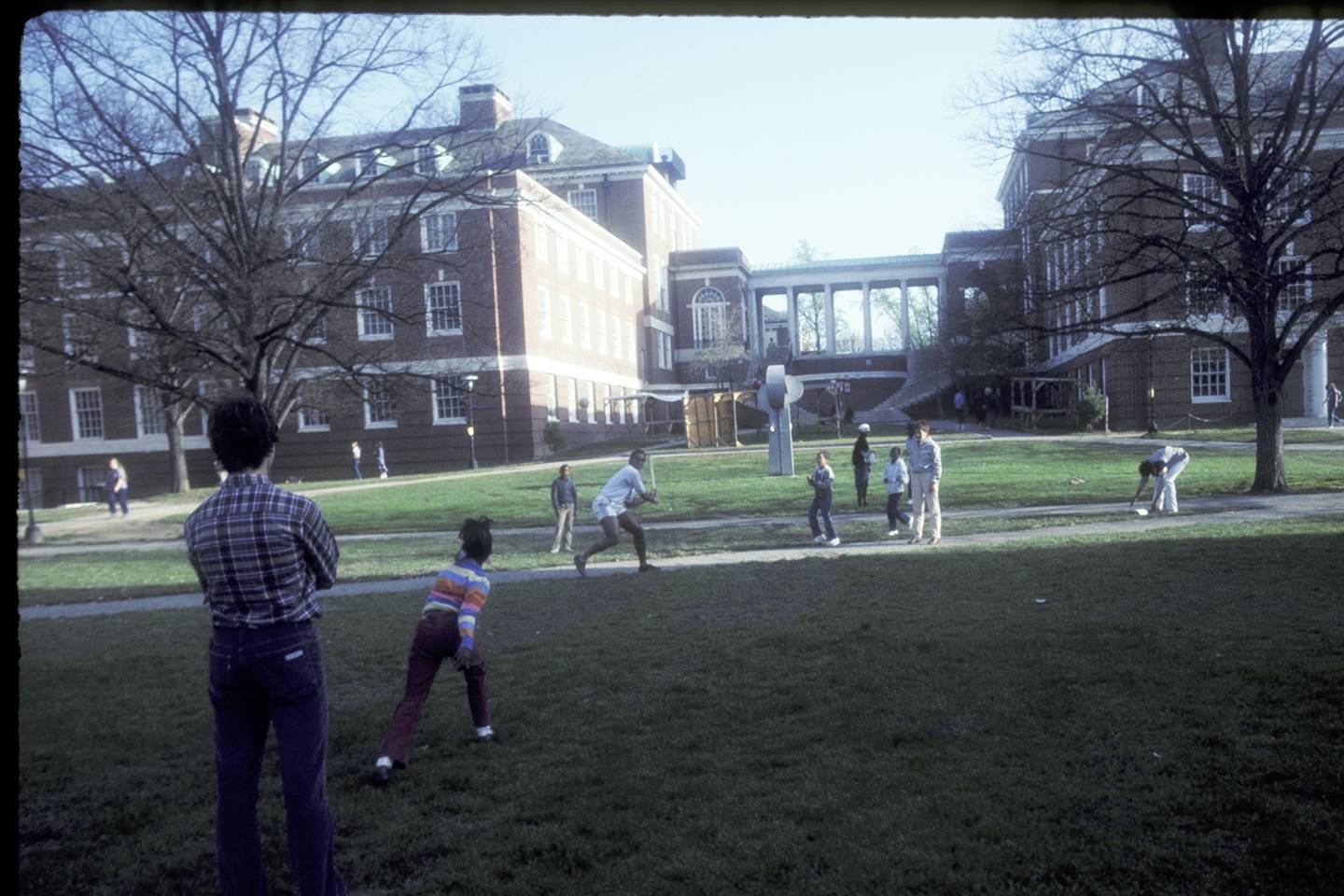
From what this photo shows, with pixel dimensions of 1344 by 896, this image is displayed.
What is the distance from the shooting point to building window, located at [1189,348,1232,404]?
39438 millimetres

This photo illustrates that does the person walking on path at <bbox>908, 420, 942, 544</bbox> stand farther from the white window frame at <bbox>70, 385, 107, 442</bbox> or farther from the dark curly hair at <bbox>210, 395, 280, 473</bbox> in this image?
the white window frame at <bbox>70, 385, 107, 442</bbox>

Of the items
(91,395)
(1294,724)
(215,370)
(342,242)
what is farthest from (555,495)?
(91,395)

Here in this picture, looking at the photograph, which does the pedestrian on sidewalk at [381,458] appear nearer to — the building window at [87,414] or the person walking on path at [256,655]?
the building window at [87,414]

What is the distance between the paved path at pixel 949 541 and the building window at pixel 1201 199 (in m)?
5.14

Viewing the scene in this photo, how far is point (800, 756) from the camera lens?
18.2ft

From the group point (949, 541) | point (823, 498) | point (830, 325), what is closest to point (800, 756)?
point (949, 541)

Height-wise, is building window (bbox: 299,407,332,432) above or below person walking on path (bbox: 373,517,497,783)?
above

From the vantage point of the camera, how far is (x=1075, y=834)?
4324 millimetres

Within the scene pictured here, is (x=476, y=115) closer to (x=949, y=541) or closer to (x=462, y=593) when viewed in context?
(x=949, y=541)

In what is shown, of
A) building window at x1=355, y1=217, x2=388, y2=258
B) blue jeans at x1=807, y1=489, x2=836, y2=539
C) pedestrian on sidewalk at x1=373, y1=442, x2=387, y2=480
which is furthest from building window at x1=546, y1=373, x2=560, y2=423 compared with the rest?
blue jeans at x1=807, y1=489, x2=836, y2=539

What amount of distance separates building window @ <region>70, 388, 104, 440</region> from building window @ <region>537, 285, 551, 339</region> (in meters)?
18.7

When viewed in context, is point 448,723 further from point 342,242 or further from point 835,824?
point 342,242

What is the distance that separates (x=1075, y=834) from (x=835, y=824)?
3.28 feet

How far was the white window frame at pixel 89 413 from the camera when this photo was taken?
42781mm
